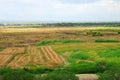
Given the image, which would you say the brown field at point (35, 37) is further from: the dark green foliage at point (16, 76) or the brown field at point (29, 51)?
the dark green foliage at point (16, 76)

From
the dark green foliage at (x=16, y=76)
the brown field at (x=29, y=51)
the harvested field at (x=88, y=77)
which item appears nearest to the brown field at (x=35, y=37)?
the brown field at (x=29, y=51)

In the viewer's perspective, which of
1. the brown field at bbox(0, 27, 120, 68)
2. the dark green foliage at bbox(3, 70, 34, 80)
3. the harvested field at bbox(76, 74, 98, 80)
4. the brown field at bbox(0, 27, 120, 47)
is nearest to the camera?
the dark green foliage at bbox(3, 70, 34, 80)

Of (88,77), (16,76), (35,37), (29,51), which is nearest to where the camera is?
(16,76)

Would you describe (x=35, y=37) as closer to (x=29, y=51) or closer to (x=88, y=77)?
(x=29, y=51)

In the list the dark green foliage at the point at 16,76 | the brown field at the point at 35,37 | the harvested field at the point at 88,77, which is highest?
the dark green foliage at the point at 16,76

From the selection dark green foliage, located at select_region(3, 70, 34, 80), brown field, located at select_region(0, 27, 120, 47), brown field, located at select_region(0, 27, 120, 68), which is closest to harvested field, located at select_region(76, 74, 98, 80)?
brown field, located at select_region(0, 27, 120, 68)

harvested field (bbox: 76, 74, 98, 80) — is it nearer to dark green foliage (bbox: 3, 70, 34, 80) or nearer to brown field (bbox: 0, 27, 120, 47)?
dark green foliage (bbox: 3, 70, 34, 80)

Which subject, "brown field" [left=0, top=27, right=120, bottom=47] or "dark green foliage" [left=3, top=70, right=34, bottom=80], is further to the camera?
"brown field" [left=0, top=27, right=120, bottom=47]

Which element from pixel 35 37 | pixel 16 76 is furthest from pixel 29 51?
pixel 35 37

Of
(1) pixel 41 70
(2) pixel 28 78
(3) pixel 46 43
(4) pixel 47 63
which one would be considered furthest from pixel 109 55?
(3) pixel 46 43

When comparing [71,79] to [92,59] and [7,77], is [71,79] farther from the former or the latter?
[92,59]

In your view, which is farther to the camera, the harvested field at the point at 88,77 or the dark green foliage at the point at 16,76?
the harvested field at the point at 88,77
